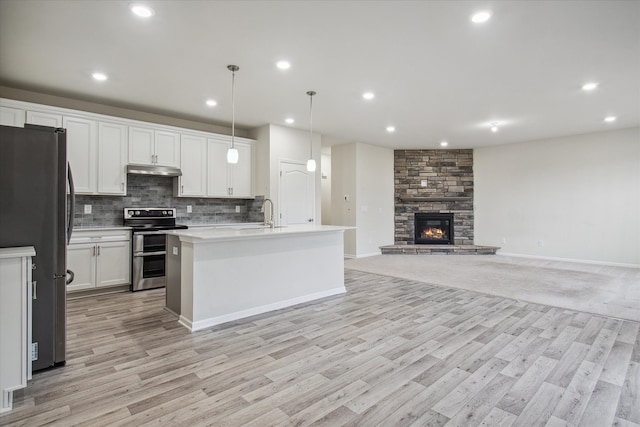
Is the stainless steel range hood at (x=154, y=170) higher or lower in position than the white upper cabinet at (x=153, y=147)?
lower

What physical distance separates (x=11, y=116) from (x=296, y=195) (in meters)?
4.19

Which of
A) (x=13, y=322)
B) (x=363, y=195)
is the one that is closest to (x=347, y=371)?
(x=13, y=322)

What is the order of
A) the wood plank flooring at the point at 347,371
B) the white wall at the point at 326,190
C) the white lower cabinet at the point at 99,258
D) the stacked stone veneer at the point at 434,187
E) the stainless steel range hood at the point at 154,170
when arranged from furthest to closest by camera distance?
the white wall at the point at 326,190, the stacked stone veneer at the point at 434,187, the stainless steel range hood at the point at 154,170, the white lower cabinet at the point at 99,258, the wood plank flooring at the point at 347,371

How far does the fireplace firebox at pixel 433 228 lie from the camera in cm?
902

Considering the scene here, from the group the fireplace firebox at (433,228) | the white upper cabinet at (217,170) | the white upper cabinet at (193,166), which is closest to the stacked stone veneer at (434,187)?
the fireplace firebox at (433,228)

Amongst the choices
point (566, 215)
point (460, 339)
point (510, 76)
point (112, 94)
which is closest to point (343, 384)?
point (460, 339)

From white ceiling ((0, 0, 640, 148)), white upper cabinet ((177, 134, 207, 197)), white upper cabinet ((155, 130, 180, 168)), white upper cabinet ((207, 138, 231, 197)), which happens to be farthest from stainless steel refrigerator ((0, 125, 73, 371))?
white upper cabinet ((207, 138, 231, 197))

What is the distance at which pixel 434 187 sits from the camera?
8938mm

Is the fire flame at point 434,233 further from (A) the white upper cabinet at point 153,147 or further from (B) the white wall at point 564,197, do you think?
(A) the white upper cabinet at point 153,147

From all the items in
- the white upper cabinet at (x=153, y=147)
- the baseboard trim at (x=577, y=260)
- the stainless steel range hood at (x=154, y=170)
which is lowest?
the baseboard trim at (x=577, y=260)

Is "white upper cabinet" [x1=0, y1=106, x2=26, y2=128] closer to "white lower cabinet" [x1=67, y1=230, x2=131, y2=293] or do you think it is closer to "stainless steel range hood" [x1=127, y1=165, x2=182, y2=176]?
"stainless steel range hood" [x1=127, y1=165, x2=182, y2=176]

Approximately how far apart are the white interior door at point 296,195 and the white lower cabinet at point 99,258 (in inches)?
104

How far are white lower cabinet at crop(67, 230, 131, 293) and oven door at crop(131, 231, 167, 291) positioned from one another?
0.30 feet

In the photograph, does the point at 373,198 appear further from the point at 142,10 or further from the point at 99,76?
the point at 142,10
